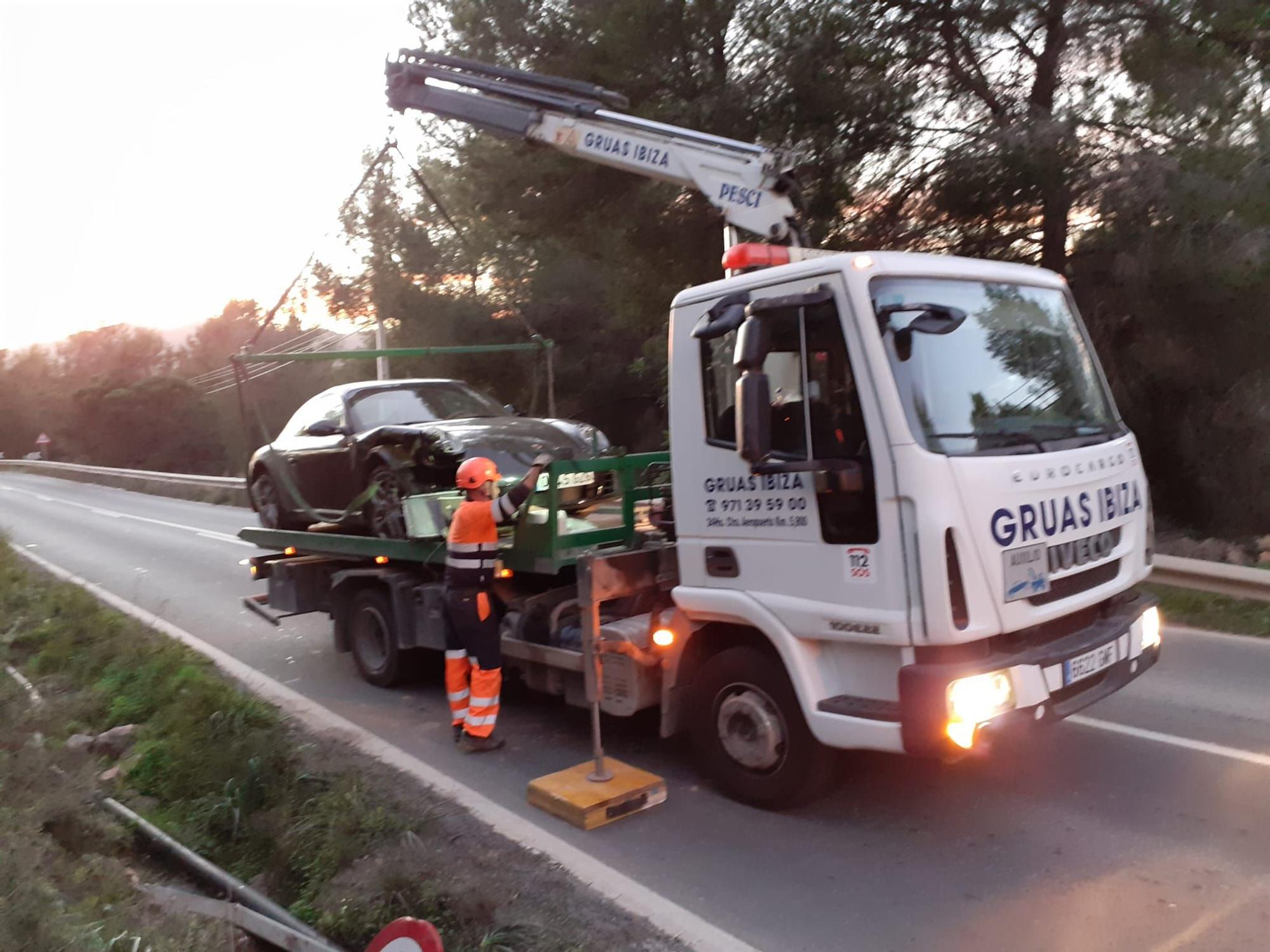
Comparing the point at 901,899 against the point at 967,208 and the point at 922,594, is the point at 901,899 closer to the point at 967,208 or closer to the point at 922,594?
the point at 922,594

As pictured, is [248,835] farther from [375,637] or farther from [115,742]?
[375,637]

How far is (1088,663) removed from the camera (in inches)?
172

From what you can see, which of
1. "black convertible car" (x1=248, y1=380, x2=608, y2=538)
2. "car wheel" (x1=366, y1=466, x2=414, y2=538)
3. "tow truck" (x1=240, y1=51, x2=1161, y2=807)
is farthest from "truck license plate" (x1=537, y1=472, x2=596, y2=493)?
"car wheel" (x1=366, y1=466, x2=414, y2=538)

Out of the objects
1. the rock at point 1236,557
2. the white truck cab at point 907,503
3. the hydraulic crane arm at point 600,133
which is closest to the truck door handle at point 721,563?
the white truck cab at point 907,503

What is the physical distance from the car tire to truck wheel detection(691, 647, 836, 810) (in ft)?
16.9

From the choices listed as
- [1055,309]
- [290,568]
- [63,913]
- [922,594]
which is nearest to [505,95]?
[290,568]

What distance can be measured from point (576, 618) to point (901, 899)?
2550 mm

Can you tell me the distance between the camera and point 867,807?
16.2 feet

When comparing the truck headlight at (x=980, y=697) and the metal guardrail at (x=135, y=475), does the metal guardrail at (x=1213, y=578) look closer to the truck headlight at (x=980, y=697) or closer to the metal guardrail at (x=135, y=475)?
the truck headlight at (x=980, y=697)

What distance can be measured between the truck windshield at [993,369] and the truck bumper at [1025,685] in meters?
0.85

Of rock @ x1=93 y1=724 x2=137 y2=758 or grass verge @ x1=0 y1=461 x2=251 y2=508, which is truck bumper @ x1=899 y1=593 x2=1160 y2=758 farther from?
grass verge @ x1=0 y1=461 x2=251 y2=508

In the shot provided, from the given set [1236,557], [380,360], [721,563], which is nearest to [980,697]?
[721,563]

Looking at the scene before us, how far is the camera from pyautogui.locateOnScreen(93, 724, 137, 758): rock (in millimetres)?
6367

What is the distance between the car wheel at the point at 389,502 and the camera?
7.40 m
